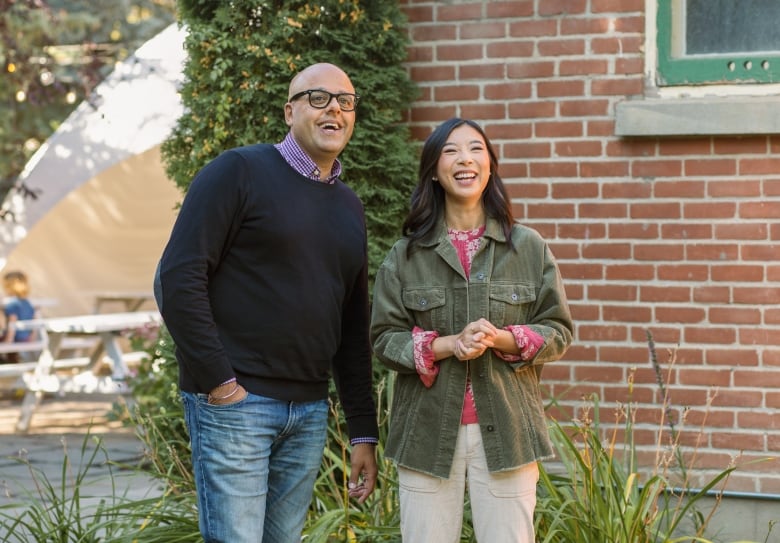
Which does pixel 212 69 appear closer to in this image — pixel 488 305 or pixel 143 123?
pixel 488 305

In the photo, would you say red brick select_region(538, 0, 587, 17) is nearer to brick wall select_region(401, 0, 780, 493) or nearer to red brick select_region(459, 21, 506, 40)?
brick wall select_region(401, 0, 780, 493)

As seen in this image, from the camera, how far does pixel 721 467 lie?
16.9 feet

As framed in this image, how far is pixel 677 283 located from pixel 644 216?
335 mm

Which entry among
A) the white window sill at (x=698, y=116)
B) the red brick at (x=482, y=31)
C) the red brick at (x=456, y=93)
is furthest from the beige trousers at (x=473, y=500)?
the red brick at (x=482, y=31)

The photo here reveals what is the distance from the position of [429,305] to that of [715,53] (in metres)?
2.48

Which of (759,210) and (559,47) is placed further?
(559,47)

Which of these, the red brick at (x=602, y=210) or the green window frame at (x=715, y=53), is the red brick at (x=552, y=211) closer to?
the red brick at (x=602, y=210)

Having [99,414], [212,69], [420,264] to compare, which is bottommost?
[99,414]

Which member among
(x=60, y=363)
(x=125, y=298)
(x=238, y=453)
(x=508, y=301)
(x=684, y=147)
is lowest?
(x=60, y=363)

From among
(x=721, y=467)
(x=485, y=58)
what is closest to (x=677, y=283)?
(x=721, y=467)

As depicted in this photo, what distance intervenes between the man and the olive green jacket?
20 cm

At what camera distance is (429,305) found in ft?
11.3

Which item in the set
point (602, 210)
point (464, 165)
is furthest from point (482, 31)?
point (464, 165)

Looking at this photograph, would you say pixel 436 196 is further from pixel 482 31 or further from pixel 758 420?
pixel 758 420
